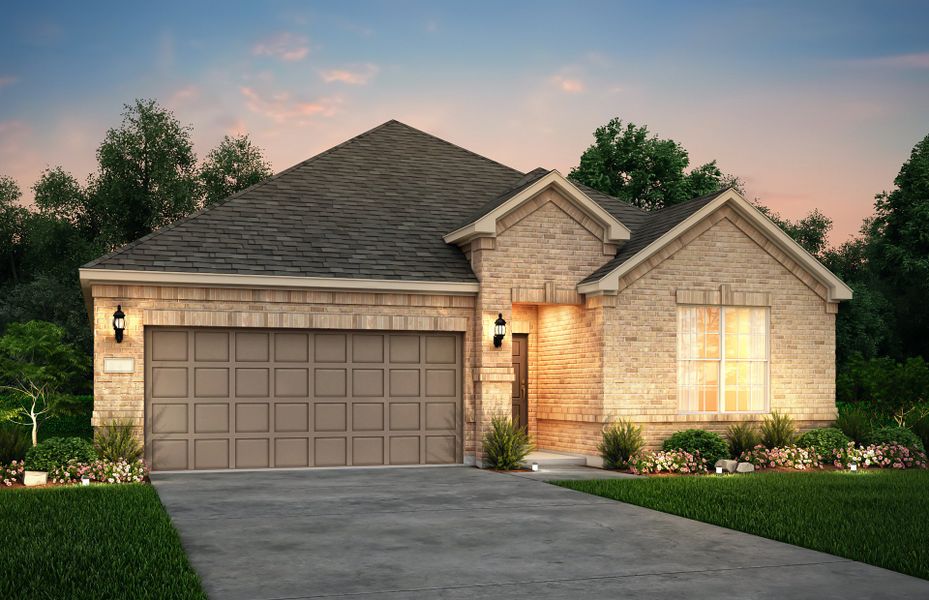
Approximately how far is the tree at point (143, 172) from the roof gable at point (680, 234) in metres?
25.2

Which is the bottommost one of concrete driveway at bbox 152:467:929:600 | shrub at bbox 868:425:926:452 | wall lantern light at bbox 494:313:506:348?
concrete driveway at bbox 152:467:929:600

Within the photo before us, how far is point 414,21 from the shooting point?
21.5 meters

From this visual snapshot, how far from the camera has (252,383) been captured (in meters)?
17.8

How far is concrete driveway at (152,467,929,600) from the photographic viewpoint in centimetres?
800

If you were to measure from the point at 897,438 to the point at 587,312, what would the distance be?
6.60 metres

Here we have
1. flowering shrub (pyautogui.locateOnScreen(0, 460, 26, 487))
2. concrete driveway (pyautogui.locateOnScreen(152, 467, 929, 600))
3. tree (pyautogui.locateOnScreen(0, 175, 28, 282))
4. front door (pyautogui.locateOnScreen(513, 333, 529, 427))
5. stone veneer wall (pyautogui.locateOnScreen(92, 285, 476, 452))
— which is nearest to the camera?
concrete driveway (pyautogui.locateOnScreen(152, 467, 929, 600))

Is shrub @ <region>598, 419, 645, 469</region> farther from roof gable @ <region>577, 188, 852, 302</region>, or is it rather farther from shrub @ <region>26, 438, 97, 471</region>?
shrub @ <region>26, 438, 97, 471</region>

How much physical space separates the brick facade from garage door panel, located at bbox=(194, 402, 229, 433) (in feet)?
4.93

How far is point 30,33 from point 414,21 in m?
13.5

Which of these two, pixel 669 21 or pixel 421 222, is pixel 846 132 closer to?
pixel 669 21

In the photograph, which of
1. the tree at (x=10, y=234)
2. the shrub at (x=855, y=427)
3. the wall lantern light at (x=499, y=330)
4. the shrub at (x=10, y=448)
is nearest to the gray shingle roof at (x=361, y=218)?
the wall lantern light at (x=499, y=330)

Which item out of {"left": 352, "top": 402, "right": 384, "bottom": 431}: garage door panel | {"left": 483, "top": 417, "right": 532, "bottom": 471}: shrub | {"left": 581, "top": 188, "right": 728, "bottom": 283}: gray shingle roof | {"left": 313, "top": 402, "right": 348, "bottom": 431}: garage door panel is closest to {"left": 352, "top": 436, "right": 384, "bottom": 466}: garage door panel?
{"left": 352, "top": 402, "right": 384, "bottom": 431}: garage door panel

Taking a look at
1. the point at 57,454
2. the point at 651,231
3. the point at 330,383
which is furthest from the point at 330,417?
the point at 651,231

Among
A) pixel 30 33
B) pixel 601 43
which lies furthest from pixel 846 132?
pixel 30 33
